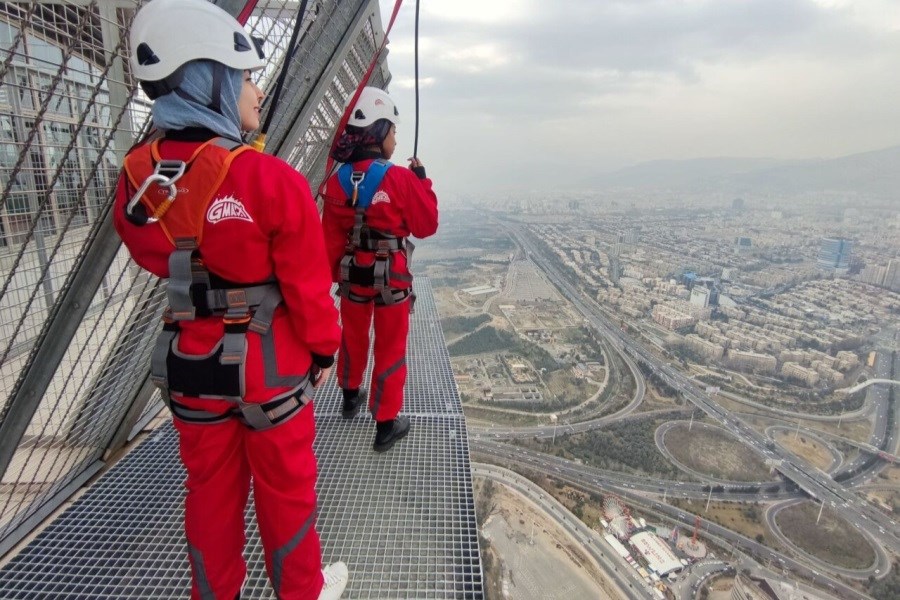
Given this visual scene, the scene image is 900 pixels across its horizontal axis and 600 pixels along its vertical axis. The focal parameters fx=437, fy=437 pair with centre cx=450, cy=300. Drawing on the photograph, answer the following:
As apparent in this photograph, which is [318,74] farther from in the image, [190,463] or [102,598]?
[102,598]

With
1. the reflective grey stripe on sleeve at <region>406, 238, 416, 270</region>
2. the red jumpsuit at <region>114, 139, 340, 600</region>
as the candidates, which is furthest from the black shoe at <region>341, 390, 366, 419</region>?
the red jumpsuit at <region>114, 139, 340, 600</region>

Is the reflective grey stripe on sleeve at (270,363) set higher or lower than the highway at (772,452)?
higher

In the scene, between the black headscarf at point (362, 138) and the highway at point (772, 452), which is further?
the highway at point (772, 452)

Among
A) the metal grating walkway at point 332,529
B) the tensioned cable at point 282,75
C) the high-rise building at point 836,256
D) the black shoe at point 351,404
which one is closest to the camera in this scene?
the tensioned cable at point 282,75

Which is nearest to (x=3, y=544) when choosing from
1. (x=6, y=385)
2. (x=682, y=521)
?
(x=6, y=385)

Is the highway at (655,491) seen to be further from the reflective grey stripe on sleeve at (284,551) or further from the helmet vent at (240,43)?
the helmet vent at (240,43)

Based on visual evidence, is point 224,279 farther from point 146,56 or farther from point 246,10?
point 246,10

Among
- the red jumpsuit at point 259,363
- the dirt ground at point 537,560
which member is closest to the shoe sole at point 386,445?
the red jumpsuit at point 259,363

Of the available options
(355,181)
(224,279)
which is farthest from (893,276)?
(224,279)
